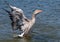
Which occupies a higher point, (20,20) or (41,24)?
(20,20)

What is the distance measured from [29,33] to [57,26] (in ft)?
4.28

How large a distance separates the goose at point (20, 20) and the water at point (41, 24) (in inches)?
10.2

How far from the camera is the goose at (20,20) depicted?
1294 centimetres

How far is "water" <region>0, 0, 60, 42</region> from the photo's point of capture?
12539 millimetres

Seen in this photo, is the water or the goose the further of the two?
the goose

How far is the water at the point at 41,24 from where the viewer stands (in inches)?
494

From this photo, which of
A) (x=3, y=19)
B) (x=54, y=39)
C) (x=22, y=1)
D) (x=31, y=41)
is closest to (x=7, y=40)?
(x=31, y=41)

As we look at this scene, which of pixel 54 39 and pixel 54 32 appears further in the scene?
pixel 54 32

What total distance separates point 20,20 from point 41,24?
116 cm

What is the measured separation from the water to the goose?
26 centimetres

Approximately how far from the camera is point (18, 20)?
13.3 metres

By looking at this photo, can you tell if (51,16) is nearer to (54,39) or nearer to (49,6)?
(49,6)

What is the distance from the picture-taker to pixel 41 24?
14086 millimetres

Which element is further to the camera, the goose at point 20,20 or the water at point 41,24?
the goose at point 20,20
